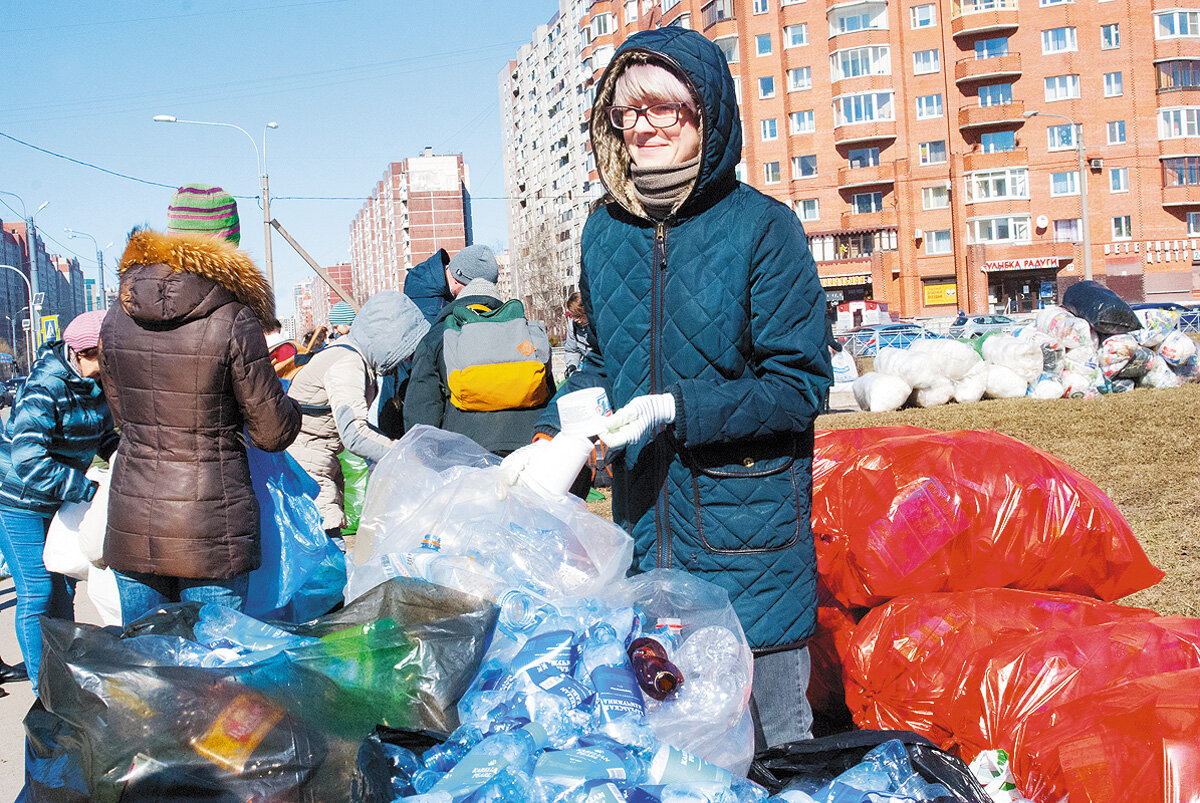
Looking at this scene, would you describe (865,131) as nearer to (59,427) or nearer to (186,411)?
(59,427)

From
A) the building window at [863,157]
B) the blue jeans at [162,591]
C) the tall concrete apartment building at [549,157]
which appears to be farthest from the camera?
the tall concrete apartment building at [549,157]

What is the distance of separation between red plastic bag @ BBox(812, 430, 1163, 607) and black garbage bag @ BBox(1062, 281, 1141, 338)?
30.4 ft

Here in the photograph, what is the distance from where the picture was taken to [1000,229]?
148ft

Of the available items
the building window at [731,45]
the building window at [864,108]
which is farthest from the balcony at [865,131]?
the building window at [731,45]

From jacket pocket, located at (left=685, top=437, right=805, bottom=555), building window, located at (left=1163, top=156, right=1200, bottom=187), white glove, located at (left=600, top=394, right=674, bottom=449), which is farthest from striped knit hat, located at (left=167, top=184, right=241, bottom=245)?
building window, located at (left=1163, top=156, right=1200, bottom=187)

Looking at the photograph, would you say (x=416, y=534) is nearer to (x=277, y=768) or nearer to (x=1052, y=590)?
(x=277, y=768)

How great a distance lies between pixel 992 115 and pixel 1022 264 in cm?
729

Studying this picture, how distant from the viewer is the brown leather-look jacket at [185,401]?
251 cm

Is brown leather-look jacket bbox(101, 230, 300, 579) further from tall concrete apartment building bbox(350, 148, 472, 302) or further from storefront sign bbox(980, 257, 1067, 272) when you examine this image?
tall concrete apartment building bbox(350, 148, 472, 302)

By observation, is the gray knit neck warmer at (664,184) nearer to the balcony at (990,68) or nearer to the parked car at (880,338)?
the parked car at (880,338)

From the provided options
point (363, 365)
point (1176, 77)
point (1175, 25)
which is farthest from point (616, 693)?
point (1175, 25)

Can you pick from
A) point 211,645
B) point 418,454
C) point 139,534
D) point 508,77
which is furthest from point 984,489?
point 508,77

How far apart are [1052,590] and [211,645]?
2.57m

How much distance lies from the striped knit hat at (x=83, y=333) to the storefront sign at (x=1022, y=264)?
46.4 meters
